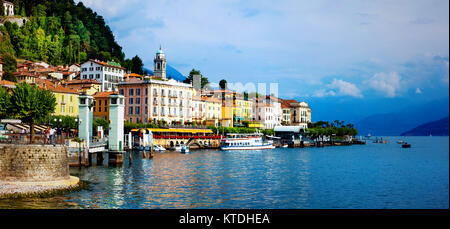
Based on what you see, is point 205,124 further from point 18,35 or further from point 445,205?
point 445,205

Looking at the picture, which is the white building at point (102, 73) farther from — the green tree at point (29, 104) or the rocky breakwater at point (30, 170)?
the rocky breakwater at point (30, 170)

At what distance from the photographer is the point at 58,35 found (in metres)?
137

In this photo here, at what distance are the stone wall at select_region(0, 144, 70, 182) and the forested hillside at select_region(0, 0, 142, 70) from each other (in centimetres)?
8908

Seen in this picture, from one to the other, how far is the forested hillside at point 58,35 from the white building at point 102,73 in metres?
19.9

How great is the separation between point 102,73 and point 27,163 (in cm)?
8339

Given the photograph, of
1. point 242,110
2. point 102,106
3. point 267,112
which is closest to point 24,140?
point 102,106

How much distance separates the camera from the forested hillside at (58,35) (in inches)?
4855

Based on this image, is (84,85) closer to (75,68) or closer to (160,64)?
(160,64)

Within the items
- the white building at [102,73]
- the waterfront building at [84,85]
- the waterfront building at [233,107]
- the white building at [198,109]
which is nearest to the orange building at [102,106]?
the waterfront building at [84,85]

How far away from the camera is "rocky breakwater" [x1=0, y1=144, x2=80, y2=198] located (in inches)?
1006
